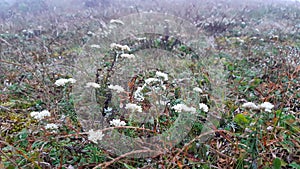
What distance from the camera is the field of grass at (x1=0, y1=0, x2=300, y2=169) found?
175 cm

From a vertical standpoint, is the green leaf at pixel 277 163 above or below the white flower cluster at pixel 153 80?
below

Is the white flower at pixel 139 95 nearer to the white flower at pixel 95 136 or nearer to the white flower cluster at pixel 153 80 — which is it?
the white flower cluster at pixel 153 80

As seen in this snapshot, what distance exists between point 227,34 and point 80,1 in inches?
308

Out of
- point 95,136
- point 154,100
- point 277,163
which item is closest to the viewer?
point 277,163

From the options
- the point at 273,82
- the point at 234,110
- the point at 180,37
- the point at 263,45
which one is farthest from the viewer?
the point at 180,37

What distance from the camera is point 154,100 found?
2.35 meters

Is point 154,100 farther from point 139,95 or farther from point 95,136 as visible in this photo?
point 95,136

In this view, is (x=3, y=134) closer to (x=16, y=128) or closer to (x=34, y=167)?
(x=16, y=128)

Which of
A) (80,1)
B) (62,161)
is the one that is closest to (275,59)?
(62,161)

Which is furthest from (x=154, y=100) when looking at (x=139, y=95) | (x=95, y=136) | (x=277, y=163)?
(x=277, y=163)

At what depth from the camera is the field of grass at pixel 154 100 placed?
5.75ft

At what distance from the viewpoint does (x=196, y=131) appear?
204 centimetres

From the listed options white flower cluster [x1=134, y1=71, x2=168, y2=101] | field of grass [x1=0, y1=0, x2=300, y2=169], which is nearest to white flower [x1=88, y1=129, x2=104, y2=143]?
field of grass [x1=0, y1=0, x2=300, y2=169]

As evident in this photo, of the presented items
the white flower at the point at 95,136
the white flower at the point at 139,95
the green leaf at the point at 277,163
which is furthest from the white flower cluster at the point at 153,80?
the green leaf at the point at 277,163
